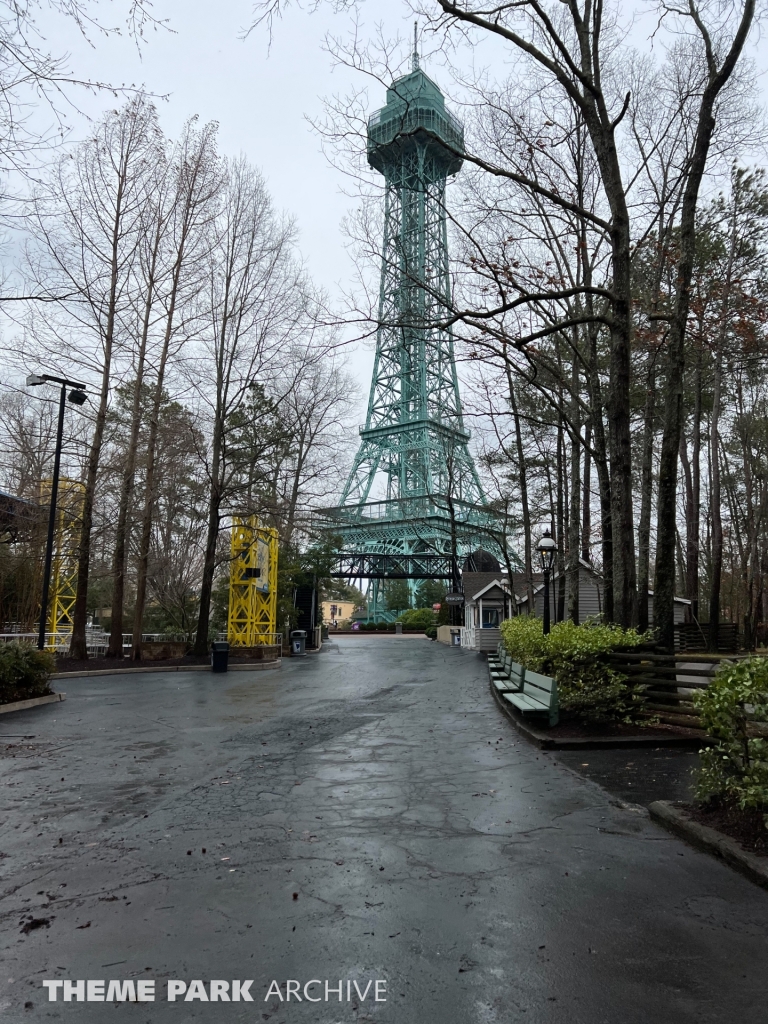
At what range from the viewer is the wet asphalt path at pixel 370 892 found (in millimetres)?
3002

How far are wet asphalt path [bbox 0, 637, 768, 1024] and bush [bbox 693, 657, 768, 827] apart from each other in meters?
0.52

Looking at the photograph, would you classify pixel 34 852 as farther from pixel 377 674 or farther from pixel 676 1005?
pixel 377 674

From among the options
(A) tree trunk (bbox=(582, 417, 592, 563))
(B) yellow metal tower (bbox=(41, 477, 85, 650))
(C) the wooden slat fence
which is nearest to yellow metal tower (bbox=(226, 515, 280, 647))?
(B) yellow metal tower (bbox=(41, 477, 85, 650))

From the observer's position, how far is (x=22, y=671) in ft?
43.2

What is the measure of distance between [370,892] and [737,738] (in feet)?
9.03

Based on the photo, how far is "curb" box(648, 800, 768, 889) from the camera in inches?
169

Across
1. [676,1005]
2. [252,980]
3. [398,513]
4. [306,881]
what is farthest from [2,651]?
[398,513]

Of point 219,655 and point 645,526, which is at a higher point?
point 645,526

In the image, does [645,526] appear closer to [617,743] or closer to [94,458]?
[617,743]

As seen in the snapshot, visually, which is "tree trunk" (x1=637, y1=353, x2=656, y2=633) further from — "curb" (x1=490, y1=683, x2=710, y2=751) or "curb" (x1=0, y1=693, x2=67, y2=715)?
"curb" (x1=0, y1=693, x2=67, y2=715)

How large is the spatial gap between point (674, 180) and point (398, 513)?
5634cm

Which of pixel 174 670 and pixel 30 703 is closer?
pixel 30 703

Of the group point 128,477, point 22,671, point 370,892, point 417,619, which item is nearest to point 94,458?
point 128,477

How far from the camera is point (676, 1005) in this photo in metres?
2.92
